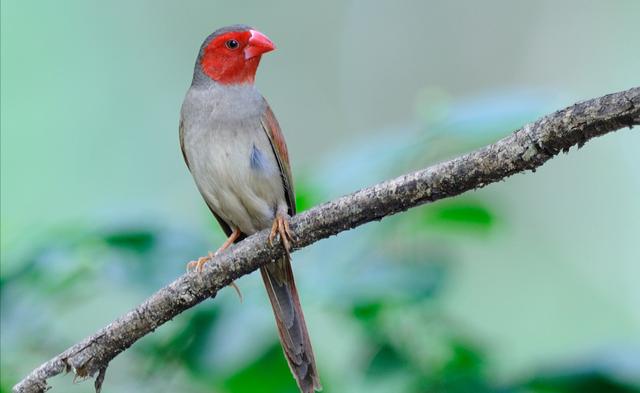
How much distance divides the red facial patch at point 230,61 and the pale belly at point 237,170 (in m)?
0.31

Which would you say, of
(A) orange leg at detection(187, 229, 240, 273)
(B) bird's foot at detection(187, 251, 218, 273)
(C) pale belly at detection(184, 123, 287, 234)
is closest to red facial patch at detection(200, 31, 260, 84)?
(C) pale belly at detection(184, 123, 287, 234)

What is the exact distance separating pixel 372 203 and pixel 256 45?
1.75 metres

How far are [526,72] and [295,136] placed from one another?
2203 millimetres

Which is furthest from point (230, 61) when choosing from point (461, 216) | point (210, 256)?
point (461, 216)

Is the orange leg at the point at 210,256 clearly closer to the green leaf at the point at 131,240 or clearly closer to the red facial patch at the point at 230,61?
the green leaf at the point at 131,240

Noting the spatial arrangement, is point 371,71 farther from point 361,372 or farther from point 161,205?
point 361,372

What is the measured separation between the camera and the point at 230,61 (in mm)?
3990

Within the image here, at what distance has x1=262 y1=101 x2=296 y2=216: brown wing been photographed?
149 inches

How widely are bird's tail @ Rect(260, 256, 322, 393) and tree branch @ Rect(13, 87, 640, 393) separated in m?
0.63

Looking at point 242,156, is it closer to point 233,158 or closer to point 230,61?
point 233,158

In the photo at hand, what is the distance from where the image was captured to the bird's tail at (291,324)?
10.5 ft

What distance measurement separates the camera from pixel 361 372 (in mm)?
3145

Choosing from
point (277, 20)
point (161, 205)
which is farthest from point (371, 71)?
point (161, 205)

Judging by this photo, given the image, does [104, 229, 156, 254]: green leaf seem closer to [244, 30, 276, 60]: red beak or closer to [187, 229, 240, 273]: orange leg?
[187, 229, 240, 273]: orange leg
